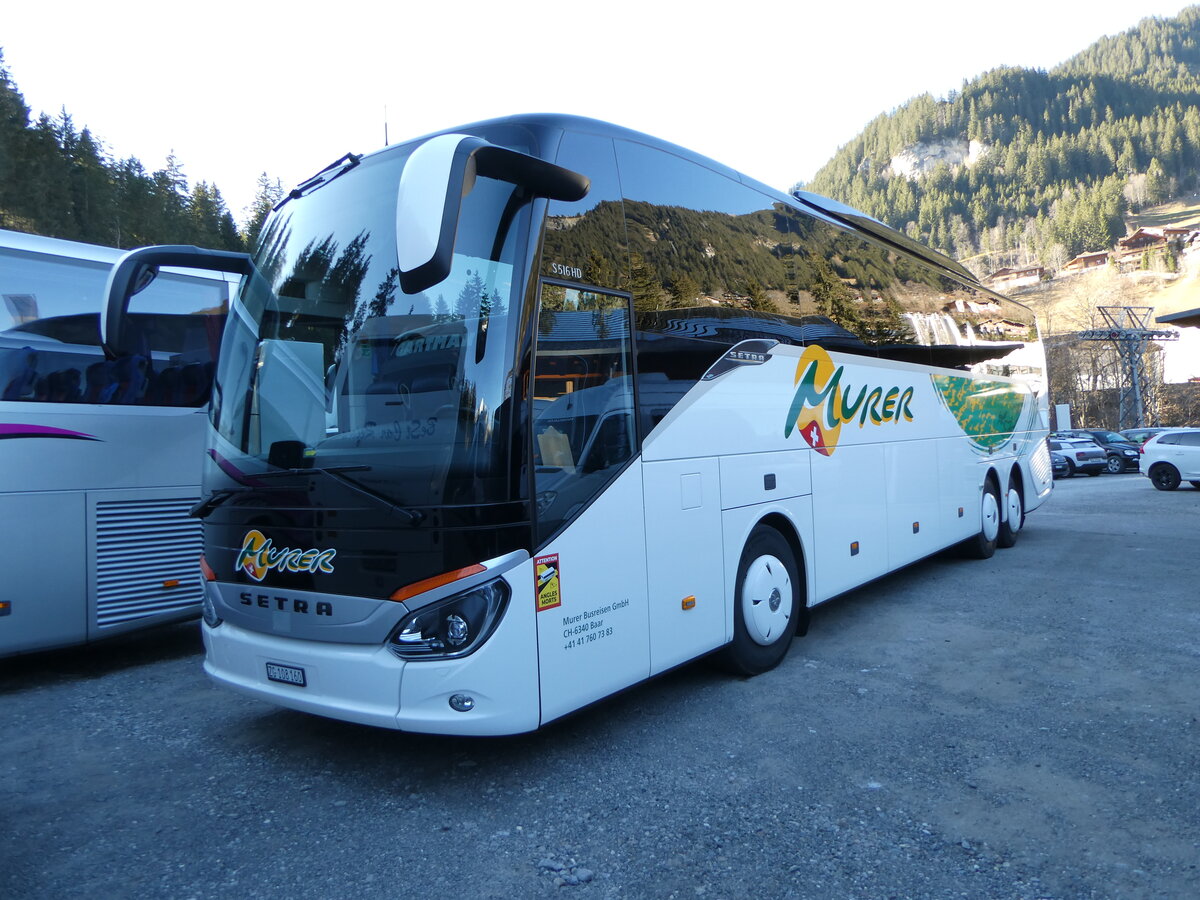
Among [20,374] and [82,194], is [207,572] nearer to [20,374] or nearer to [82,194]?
[20,374]

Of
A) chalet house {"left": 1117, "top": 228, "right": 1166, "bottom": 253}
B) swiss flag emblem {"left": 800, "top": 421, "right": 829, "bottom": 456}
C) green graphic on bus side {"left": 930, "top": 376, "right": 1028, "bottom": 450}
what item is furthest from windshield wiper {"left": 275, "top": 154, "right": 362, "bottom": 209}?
chalet house {"left": 1117, "top": 228, "right": 1166, "bottom": 253}

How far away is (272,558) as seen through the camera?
13.9 ft

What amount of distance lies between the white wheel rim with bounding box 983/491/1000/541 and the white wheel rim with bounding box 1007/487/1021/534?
57cm

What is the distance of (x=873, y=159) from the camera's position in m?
180

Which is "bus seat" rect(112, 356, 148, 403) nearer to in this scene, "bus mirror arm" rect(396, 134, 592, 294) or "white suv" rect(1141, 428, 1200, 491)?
"bus mirror arm" rect(396, 134, 592, 294)

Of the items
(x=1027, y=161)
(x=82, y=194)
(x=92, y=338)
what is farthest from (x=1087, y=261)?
(x=92, y=338)

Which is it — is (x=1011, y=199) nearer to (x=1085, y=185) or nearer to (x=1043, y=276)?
(x=1085, y=185)

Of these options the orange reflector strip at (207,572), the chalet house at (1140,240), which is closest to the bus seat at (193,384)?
the orange reflector strip at (207,572)

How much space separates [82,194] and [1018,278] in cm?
11523

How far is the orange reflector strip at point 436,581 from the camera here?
3.73 m

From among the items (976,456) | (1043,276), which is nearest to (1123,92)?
(1043,276)

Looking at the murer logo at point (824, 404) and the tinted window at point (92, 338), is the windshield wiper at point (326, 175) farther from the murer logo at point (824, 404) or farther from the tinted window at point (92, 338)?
the murer logo at point (824, 404)

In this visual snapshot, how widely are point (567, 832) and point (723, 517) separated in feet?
7.37

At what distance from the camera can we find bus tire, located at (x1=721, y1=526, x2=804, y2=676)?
5.56 m
